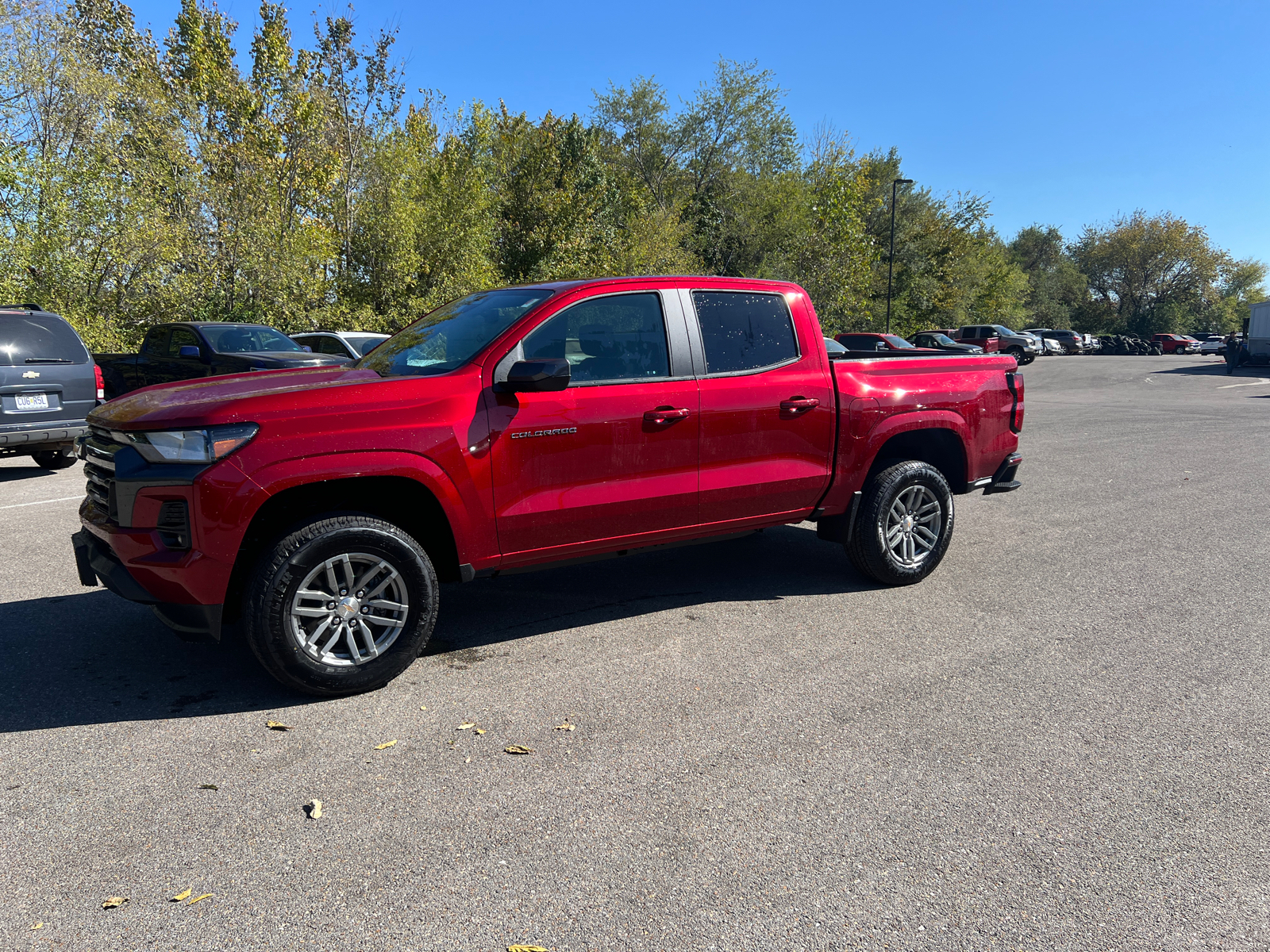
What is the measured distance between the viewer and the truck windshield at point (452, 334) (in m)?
4.52

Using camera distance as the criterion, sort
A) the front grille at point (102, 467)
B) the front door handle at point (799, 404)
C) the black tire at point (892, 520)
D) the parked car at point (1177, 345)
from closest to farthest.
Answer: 1. the front grille at point (102, 467)
2. the front door handle at point (799, 404)
3. the black tire at point (892, 520)
4. the parked car at point (1177, 345)

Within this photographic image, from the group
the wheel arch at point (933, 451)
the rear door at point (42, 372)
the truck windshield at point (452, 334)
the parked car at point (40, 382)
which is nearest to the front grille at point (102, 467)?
the truck windshield at point (452, 334)

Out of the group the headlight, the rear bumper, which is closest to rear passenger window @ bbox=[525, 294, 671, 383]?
the headlight

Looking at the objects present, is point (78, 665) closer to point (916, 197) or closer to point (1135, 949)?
point (1135, 949)

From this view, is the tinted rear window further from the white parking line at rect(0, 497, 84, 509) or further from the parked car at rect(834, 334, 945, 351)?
the parked car at rect(834, 334, 945, 351)

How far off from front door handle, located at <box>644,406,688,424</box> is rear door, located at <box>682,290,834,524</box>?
15cm

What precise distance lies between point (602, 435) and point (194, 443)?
6.14ft

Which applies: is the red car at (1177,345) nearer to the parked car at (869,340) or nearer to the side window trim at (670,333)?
the parked car at (869,340)

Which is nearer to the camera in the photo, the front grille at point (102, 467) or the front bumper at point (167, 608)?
the front bumper at point (167, 608)

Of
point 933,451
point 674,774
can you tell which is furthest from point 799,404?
point 674,774

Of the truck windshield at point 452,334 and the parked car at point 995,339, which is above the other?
the parked car at point 995,339

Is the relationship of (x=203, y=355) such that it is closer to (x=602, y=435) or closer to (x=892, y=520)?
(x=602, y=435)

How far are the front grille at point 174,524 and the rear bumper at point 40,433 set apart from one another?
647cm

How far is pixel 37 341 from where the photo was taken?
9.56 m
